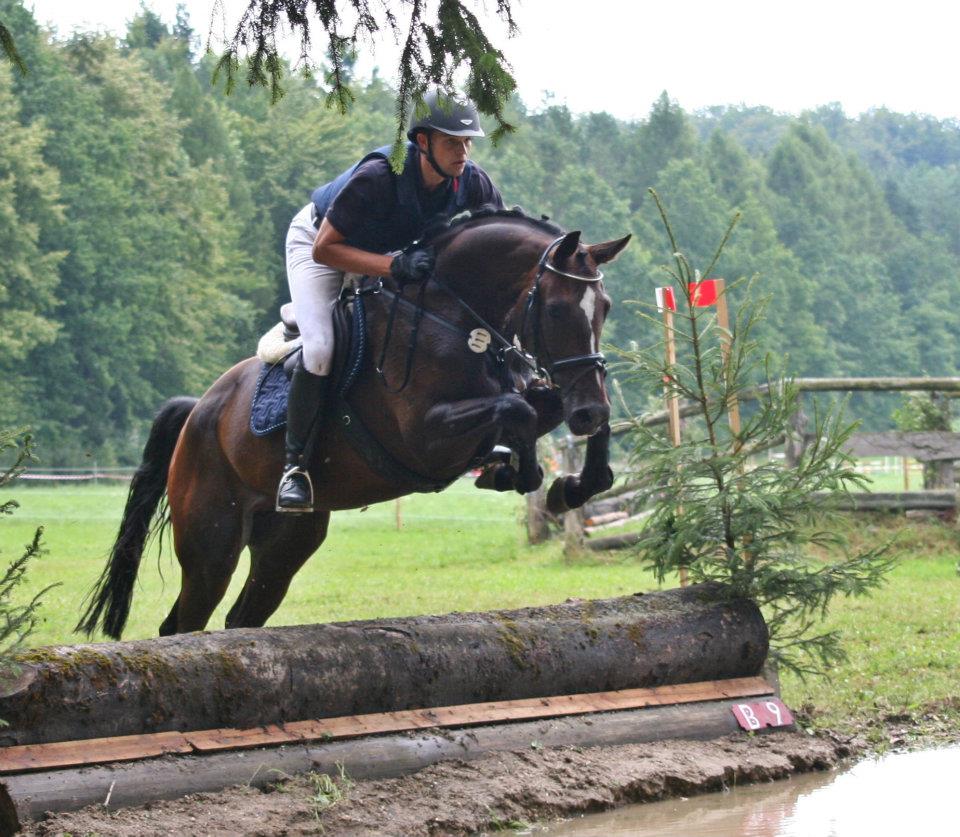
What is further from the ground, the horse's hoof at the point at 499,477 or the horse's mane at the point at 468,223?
the horse's mane at the point at 468,223

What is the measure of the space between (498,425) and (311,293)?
1.14 meters

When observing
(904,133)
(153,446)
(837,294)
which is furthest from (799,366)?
(904,133)

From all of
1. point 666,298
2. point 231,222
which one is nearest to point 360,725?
point 666,298

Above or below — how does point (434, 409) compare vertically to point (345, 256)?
below

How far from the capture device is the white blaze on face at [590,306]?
5.41m

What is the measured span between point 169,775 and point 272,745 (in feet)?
1.32

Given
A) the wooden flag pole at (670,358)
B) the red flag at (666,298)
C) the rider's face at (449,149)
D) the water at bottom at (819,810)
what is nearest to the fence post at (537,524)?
the wooden flag pole at (670,358)

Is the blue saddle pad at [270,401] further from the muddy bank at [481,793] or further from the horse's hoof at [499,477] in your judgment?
the muddy bank at [481,793]

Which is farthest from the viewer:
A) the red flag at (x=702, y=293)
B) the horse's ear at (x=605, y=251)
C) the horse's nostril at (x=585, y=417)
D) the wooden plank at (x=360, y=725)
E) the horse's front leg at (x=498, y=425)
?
the red flag at (x=702, y=293)

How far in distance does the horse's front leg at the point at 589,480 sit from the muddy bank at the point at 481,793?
1029 millimetres

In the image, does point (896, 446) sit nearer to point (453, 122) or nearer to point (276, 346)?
point (276, 346)

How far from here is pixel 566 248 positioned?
214 inches

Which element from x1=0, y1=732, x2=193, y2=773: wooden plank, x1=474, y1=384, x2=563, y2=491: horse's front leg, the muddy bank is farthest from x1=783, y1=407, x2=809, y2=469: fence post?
x1=0, y1=732, x2=193, y2=773: wooden plank

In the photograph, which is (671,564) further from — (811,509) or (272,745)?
(272,745)
